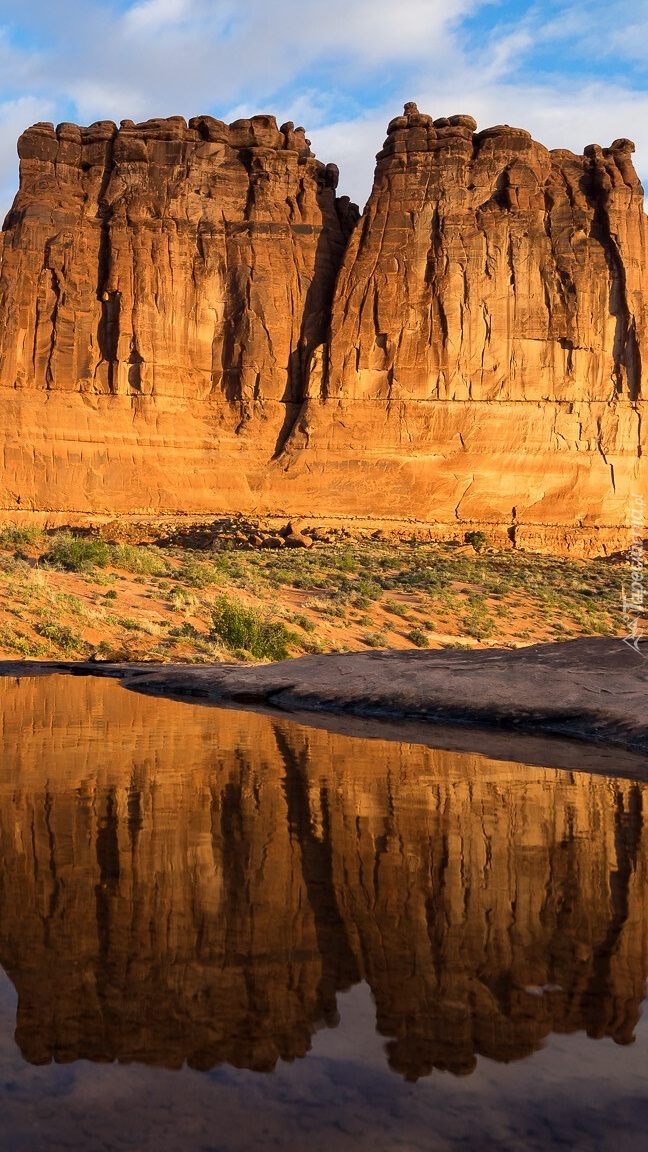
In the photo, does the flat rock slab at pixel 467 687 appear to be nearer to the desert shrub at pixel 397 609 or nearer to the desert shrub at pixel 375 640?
the desert shrub at pixel 375 640

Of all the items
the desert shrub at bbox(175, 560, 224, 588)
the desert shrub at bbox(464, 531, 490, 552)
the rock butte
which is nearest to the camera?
the desert shrub at bbox(175, 560, 224, 588)

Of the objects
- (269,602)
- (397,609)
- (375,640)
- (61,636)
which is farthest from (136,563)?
(61,636)

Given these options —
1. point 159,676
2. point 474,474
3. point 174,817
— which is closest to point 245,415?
point 474,474

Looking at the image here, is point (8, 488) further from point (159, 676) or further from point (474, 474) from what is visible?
point (159, 676)

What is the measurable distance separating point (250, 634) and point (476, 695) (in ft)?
33.8

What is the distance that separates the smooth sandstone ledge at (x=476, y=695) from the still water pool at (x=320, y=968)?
2073mm

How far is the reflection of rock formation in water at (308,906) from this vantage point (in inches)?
124

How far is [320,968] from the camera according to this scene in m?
3.57

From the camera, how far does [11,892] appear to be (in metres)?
4.32

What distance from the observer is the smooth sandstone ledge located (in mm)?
8875

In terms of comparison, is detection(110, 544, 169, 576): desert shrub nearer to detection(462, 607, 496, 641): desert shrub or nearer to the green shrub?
the green shrub

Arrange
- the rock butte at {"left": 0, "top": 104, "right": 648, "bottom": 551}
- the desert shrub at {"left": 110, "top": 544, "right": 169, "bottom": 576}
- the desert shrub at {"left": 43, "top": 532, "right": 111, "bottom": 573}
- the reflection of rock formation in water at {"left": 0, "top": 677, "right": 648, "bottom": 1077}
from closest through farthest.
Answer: the reflection of rock formation in water at {"left": 0, "top": 677, "right": 648, "bottom": 1077} < the desert shrub at {"left": 43, "top": 532, "right": 111, "bottom": 573} < the desert shrub at {"left": 110, "top": 544, "right": 169, "bottom": 576} < the rock butte at {"left": 0, "top": 104, "right": 648, "bottom": 551}

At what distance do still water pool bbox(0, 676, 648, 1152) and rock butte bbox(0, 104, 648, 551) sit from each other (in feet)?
168

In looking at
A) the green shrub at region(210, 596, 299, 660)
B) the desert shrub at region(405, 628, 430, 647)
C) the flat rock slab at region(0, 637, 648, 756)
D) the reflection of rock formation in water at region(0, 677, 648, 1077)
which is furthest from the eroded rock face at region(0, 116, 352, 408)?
the reflection of rock formation in water at region(0, 677, 648, 1077)
